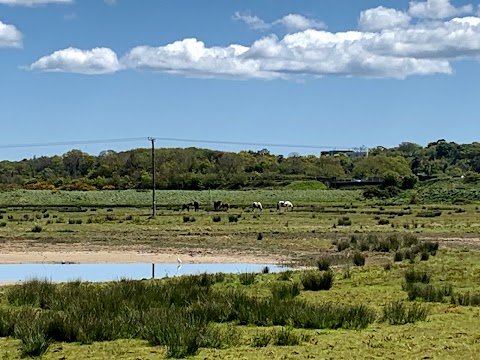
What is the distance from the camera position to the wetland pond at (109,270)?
2745cm

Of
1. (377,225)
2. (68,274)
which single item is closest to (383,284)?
(68,274)

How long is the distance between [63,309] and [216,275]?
6.62 metres

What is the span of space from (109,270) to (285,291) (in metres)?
12.6

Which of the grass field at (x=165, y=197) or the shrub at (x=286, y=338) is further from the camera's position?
the grass field at (x=165, y=197)

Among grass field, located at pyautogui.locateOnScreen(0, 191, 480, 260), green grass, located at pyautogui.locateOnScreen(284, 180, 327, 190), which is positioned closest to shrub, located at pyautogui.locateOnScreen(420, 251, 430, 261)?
grass field, located at pyautogui.locateOnScreen(0, 191, 480, 260)

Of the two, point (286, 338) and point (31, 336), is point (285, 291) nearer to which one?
point (286, 338)

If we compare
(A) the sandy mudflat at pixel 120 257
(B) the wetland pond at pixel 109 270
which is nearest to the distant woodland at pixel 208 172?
(A) the sandy mudflat at pixel 120 257

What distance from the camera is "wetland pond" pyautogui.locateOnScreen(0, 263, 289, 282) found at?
90.1 feet

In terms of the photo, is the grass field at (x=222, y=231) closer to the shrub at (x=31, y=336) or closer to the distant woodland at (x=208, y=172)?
the shrub at (x=31, y=336)

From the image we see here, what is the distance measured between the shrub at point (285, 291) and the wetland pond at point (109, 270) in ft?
23.8

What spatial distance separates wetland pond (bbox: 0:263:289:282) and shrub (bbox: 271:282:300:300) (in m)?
7.26

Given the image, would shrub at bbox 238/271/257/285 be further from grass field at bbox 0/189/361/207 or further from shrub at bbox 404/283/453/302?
grass field at bbox 0/189/361/207

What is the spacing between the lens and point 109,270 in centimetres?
3042

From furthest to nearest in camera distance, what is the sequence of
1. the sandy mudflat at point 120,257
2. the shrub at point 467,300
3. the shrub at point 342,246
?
the shrub at point 342,246
the sandy mudflat at point 120,257
the shrub at point 467,300
